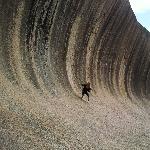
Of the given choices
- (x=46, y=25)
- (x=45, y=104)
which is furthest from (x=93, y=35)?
(x=45, y=104)

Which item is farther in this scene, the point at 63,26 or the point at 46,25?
the point at 63,26

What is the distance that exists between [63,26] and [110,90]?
888 cm

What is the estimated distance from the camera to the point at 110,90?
107 ft

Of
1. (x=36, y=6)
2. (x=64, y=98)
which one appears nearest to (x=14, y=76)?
(x=64, y=98)

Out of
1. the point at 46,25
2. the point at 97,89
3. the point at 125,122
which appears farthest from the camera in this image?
the point at 97,89

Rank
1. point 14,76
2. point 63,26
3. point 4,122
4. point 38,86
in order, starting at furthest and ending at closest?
point 63,26, point 38,86, point 14,76, point 4,122

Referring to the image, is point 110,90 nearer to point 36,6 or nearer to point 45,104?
point 36,6

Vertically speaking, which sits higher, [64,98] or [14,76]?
[64,98]

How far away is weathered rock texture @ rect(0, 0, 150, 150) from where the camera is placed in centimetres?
1361

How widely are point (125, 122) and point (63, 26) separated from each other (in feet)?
23.1

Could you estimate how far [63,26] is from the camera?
83.2 ft

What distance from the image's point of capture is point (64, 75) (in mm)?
24391

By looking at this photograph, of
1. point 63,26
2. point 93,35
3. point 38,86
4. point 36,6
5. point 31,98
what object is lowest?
point 31,98

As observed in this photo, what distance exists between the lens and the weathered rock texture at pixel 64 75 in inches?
536
